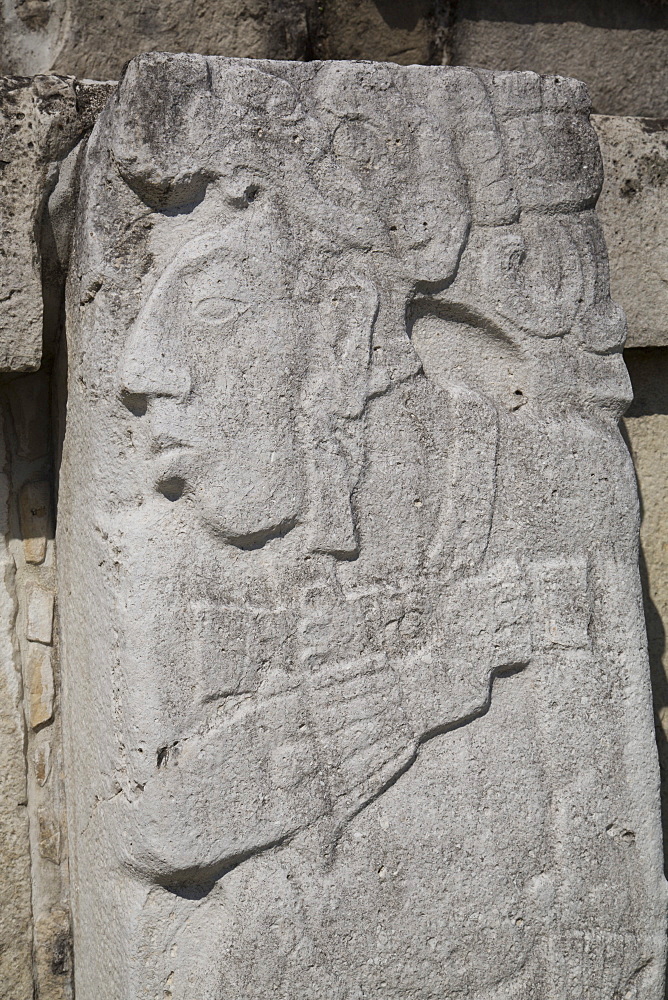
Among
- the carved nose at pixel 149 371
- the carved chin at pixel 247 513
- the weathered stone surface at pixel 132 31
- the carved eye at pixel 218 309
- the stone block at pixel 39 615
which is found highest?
the weathered stone surface at pixel 132 31

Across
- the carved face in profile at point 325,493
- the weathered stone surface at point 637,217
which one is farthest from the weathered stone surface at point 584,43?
the carved face in profile at point 325,493

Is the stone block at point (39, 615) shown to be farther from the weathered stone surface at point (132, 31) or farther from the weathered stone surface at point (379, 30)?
the weathered stone surface at point (379, 30)

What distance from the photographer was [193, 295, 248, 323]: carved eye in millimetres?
1176

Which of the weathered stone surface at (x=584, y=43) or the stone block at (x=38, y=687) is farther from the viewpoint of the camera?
the weathered stone surface at (x=584, y=43)

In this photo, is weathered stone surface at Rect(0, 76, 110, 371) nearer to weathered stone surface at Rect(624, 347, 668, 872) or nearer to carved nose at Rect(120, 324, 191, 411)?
carved nose at Rect(120, 324, 191, 411)

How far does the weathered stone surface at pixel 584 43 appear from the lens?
5.31ft

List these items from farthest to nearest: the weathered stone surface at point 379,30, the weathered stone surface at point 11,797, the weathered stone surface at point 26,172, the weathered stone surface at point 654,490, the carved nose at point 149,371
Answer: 1. the weathered stone surface at point 654,490
2. the weathered stone surface at point 379,30
3. the weathered stone surface at point 11,797
4. the weathered stone surface at point 26,172
5. the carved nose at point 149,371

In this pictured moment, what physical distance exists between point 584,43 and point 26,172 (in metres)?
0.97

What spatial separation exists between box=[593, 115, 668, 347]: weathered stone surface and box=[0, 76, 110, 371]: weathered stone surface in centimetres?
81

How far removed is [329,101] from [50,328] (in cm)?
48

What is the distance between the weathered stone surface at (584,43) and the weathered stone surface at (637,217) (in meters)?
0.14

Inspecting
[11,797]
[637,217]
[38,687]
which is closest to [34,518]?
[38,687]

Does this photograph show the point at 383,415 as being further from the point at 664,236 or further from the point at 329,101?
the point at 664,236

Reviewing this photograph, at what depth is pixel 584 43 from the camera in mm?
1669
